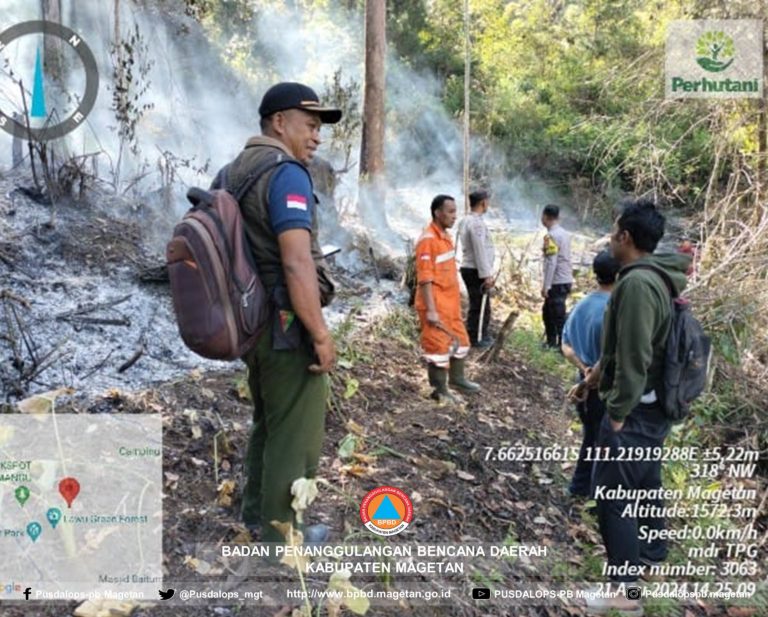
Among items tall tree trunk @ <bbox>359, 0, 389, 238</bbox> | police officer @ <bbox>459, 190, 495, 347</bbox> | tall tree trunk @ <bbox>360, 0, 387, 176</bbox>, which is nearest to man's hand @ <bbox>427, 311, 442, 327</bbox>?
police officer @ <bbox>459, 190, 495, 347</bbox>

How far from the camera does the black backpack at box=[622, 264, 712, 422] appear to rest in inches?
103

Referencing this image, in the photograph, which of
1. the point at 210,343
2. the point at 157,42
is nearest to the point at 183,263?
the point at 210,343

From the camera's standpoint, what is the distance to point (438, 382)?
16.3ft

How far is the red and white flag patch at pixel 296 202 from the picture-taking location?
2307mm

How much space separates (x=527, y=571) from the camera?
10.3ft

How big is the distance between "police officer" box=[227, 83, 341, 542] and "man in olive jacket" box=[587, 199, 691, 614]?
1201 mm

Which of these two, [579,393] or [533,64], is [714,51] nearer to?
[579,393]

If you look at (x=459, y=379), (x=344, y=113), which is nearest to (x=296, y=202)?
(x=459, y=379)

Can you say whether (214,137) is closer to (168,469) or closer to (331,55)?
(331,55)

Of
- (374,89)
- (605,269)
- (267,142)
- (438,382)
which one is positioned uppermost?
(374,89)

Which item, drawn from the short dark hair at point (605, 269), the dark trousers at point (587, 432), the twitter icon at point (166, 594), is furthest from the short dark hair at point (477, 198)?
the twitter icon at point (166, 594)

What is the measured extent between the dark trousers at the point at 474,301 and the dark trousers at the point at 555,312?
716mm

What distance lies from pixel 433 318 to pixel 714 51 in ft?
14.3

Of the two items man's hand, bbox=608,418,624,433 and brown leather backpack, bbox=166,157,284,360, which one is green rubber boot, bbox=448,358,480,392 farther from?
brown leather backpack, bbox=166,157,284,360
